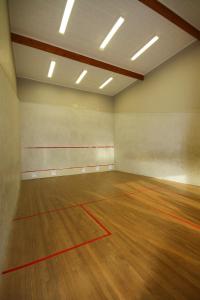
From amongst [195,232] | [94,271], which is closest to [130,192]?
[195,232]

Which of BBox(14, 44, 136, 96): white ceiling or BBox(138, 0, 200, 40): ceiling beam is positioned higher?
BBox(138, 0, 200, 40): ceiling beam

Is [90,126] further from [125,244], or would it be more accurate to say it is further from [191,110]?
[125,244]

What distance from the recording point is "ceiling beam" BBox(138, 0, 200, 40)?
2.61m

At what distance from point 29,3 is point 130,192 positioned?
4523mm

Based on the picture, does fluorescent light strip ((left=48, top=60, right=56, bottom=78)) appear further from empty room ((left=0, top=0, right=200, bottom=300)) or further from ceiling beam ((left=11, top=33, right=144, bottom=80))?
ceiling beam ((left=11, top=33, right=144, bottom=80))

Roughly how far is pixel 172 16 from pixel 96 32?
1.71m

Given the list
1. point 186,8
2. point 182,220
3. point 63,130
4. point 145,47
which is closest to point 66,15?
point 145,47

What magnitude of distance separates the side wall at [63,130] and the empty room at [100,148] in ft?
0.14

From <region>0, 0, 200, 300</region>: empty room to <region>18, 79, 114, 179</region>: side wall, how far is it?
4 cm

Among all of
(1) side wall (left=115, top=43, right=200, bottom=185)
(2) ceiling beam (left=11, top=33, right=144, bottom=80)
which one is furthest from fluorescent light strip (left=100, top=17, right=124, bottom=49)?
(1) side wall (left=115, top=43, right=200, bottom=185)

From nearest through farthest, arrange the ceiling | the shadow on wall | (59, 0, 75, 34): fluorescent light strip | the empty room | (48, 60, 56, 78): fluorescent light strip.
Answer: the empty room → (59, 0, 75, 34): fluorescent light strip → the ceiling → the shadow on wall → (48, 60, 56, 78): fluorescent light strip

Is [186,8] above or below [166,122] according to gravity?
above

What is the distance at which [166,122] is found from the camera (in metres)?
4.36

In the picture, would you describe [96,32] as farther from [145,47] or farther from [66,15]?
[145,47]
